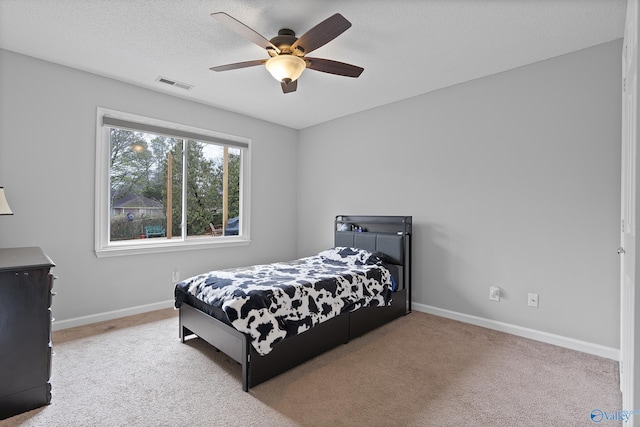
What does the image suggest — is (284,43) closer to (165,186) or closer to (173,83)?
(173,83)

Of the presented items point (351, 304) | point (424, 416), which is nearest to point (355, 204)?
point (351, 304)

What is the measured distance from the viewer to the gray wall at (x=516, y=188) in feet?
8.31

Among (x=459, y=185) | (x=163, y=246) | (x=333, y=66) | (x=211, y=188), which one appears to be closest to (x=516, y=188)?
(x=459, y=185)

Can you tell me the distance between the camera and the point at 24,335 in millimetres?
1792

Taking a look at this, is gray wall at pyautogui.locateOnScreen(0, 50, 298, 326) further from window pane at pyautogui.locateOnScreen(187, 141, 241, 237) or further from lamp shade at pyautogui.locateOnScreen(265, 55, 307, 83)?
lamp shade at pyautogui.locateOnScreen(265, 55, 307, 83)

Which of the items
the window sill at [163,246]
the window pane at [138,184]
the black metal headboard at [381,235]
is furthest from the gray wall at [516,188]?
the window pane at [138,184]

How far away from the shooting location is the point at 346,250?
3.67 metres

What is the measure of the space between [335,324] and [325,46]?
2.30 meters

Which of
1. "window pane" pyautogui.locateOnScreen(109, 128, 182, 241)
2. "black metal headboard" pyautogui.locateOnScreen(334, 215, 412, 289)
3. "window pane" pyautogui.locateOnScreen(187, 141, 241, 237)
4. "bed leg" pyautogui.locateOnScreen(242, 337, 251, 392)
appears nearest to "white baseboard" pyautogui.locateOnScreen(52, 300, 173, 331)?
"window pane" pyautogui.locateOnScreen(109, 128, 182, 241)

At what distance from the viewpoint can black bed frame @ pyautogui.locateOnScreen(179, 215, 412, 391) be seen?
6.89 feet

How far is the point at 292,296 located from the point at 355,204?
2.21m

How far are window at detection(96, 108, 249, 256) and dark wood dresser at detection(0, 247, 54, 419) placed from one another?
4.72ft

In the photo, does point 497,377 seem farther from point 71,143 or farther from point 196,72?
point 71,143

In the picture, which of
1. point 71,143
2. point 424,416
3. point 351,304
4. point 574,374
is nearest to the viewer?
point 424,416
